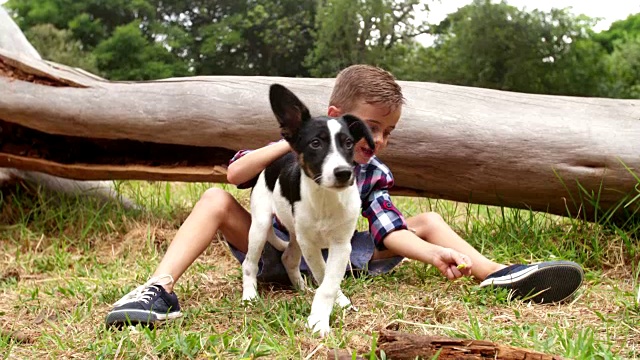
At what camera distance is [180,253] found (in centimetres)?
289

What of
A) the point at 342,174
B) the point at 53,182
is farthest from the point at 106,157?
the point at 342,174

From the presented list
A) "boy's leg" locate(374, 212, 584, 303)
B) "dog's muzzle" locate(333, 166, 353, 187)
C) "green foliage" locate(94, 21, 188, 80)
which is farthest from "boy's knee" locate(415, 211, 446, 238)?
"green foliage" locate(94, 21, 188, 80)

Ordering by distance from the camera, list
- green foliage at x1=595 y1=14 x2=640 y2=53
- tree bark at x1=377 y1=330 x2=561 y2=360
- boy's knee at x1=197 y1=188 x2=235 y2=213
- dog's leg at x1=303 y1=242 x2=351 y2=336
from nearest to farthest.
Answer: tree bark at x1=377 y1=330 x2=561 y2=360 → dog's leg at x1=303 y1=242 x2=351 y2=336 → boy's knee at x1=197 y1=188 x2=235 y2=213 → green foliage at x1=595 y1=14 x2=640 y2=53

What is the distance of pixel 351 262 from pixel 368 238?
0.17 meters

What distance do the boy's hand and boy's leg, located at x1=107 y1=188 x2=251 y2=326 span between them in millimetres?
864

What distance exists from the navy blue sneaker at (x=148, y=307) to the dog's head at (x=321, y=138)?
0.79 meters

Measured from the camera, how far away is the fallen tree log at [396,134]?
12.0 feet

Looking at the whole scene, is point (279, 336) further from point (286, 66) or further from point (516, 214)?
point (286, 66)

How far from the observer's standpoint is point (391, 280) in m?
3.20

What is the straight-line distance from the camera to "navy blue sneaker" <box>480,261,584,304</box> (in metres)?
2.81

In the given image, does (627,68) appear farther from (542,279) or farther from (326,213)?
(326,213)

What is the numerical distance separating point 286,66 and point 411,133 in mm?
8932

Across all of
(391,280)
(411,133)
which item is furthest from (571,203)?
(391,280)

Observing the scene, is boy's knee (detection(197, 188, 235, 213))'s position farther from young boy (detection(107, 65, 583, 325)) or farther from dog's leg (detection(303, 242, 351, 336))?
dog's leg (detection(303, 242, 351, 336))
